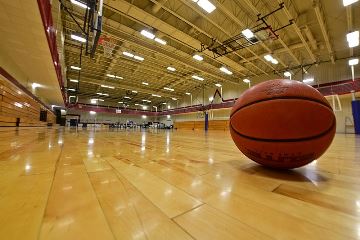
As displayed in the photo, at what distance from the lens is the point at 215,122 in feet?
52.5

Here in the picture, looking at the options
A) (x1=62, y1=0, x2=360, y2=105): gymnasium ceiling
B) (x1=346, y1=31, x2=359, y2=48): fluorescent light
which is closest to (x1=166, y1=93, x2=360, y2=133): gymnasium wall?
(x1=62, y1=0, x2=360, y2=105): gymnasium ceiling

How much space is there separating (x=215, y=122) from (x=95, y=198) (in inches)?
623

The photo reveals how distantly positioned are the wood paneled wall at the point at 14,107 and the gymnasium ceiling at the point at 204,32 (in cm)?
306

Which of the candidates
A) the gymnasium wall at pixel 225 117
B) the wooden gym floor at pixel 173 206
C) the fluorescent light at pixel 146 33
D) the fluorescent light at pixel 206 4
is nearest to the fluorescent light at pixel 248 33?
the fluorescent light at pixel 206 4

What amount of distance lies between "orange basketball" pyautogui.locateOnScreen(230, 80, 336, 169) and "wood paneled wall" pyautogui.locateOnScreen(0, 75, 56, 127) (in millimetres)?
7408

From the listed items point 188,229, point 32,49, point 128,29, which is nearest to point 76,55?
point 128,29

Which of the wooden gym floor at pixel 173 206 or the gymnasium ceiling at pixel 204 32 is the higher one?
the gymnasium ceiling at pixel 204 32

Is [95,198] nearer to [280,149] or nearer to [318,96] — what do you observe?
[280,149]

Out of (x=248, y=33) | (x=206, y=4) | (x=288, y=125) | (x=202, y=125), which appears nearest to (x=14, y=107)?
(x=206, y=4)

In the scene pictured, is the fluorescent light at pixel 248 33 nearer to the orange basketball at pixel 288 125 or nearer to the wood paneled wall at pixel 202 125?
the orange basketball at pixel 288 125

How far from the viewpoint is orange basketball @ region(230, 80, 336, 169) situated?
92 cm

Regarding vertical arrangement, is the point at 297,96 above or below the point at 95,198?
above

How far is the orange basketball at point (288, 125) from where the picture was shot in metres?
0.92

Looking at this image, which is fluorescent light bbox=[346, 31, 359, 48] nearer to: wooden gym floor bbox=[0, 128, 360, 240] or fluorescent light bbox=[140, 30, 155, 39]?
fluorescent light bbox=[140, 30, 155, 39]
